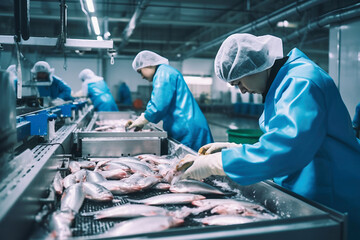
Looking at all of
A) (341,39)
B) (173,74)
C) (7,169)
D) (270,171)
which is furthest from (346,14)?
(7,169)

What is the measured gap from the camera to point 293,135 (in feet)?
4.29

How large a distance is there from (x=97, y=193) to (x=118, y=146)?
1.26 metres

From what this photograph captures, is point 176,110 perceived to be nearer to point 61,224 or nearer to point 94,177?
point 94,177

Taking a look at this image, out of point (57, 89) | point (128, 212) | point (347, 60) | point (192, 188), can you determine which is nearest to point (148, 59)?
point (192, 188)

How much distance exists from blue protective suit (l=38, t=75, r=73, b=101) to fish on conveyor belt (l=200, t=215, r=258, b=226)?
6.65m

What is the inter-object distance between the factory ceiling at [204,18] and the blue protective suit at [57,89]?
0.93m

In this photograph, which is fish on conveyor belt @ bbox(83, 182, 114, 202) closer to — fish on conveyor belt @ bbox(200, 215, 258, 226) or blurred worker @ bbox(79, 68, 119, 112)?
fish on conveyor belt @ bbox(200, 215, 258, 226)

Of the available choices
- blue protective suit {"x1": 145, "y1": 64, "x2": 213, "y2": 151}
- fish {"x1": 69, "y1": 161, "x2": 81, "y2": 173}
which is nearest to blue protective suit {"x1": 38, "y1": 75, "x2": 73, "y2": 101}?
blue protective suit {"x1": 145, "y1": 64, "x2": 213, "y2": 151}

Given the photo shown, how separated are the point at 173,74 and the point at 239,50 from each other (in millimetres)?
1980

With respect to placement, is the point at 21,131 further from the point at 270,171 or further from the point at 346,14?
the point at 346,14

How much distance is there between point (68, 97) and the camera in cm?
727

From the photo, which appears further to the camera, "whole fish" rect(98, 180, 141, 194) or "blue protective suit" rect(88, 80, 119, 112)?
"blue protective suit" rect(88, 80, 119, 112)

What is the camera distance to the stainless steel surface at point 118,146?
2.78 m

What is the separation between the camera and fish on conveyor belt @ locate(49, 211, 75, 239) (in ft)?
3.68
